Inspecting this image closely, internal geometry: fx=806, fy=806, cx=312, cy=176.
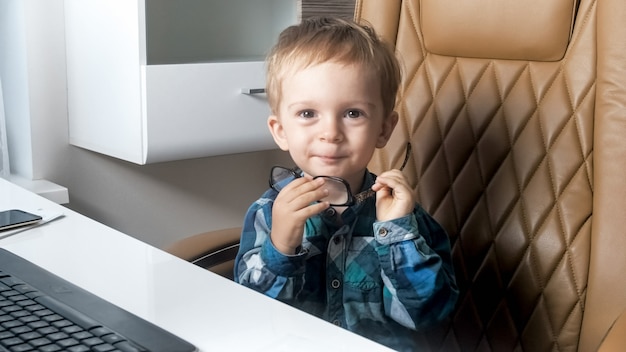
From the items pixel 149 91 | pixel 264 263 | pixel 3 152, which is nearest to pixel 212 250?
pixel 264 263

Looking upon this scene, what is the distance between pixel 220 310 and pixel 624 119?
0.55 metres

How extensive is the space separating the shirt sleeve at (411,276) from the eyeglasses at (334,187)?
6 centimetres

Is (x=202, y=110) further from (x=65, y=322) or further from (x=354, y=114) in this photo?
(x=65, y=322)

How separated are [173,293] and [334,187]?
12.2 inches

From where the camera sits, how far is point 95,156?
1805mm

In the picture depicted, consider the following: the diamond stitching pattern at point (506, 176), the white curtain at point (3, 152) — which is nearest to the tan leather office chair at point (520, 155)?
the diamond stitching pattern at point (506, 176)

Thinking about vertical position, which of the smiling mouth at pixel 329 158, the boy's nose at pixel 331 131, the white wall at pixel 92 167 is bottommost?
the white wall at pixel 92 167

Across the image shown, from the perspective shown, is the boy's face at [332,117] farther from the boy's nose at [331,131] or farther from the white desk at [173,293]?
the white desk at [173,293]

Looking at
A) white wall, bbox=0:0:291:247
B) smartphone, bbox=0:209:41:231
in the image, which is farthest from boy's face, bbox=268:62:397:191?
white wall, bbox=0:0:291:247

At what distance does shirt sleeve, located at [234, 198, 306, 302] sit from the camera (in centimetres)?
96

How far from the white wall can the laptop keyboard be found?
3.42ft

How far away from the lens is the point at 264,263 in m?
0.97

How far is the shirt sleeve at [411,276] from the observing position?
946 mm

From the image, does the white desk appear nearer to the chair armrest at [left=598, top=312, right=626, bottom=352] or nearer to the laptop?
the laptop
